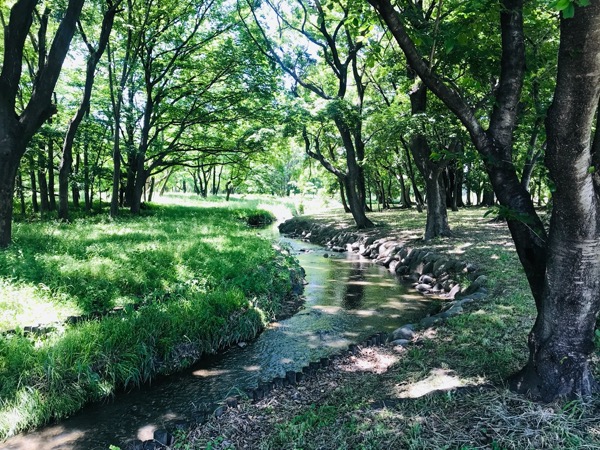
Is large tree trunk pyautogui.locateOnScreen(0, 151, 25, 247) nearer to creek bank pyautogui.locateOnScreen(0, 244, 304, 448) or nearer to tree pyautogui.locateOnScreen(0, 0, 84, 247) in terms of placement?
tree pyautogui.locateOnScreen(0, 0, 84, 247)

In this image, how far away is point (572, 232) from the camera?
2.70 meters

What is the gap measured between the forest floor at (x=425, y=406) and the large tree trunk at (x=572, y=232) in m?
0.26

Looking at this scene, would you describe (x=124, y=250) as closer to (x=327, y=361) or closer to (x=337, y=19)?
(x=327, y=361)

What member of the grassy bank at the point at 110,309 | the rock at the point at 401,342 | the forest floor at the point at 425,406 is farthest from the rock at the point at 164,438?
the rock at the point at 401,342

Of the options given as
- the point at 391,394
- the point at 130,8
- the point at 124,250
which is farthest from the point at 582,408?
the point at 130,8

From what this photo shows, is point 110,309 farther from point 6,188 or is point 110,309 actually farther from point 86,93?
point 86,93

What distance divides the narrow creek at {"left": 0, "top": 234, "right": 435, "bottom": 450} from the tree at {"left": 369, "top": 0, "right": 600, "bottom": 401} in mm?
3359

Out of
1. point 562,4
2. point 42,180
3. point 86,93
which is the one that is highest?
point 86,93

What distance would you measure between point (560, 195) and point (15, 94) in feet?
32.5

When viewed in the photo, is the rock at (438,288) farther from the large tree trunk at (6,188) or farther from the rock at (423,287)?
the large tree trunk at (6,188)

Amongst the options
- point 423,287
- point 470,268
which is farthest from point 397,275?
point 470,268

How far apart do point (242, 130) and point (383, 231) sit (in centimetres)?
921

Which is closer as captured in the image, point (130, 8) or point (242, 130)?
point (130, 8)

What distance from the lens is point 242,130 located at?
20250mm
